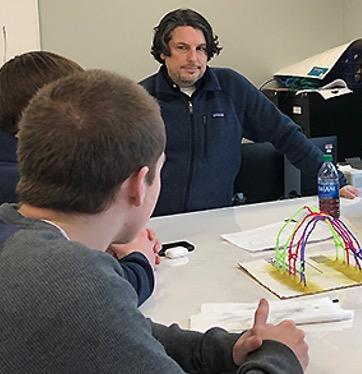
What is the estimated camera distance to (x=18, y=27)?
9.98 ft

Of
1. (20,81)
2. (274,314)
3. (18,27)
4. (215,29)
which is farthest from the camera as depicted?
(215,29)

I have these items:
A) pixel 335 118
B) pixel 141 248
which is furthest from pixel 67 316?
pixel 335 118

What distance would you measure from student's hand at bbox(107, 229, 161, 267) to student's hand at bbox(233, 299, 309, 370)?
0.42 meters

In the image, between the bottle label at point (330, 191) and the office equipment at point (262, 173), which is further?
the office equipment at point (262, 173)

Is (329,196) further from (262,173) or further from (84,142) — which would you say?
(84,142)

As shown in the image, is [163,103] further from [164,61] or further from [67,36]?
[67,36]

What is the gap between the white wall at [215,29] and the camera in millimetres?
3283

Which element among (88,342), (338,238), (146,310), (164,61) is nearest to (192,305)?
(146,310)

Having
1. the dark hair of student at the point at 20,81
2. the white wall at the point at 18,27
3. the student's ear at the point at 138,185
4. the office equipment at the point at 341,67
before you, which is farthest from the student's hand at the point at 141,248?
the office equipment at the point at 341,67

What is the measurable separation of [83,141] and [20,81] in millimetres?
679

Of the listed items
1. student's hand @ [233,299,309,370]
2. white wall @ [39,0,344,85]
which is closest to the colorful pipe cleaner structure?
student's hand @ [233,299,309,370]

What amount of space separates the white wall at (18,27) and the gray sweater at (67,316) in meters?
2.50

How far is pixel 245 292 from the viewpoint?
138 centimetres

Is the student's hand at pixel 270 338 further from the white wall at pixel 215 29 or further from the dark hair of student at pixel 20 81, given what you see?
the white wall at pixel 215 29
